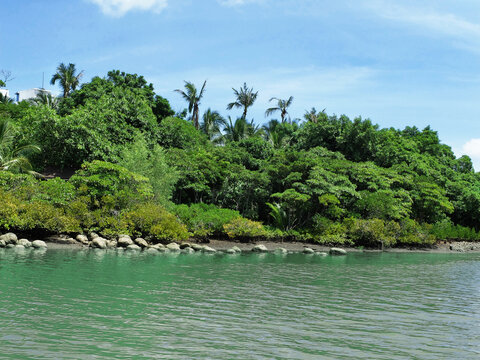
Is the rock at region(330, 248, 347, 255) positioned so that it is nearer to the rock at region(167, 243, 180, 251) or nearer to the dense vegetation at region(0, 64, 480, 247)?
the dense vegetation at region(0, 64, 480, 247)

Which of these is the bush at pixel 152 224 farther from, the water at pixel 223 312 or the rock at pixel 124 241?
the water at pixel 223 312

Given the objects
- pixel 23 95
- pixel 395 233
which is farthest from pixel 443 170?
pixel 23 95

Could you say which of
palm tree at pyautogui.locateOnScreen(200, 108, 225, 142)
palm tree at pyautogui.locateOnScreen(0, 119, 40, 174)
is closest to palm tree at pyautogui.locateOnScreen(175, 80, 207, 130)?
palm tree at pyautogui.locateOnScreen(200, 108, 225, 142)

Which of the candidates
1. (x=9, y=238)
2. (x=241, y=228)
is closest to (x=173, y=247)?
(x=241, y=228)

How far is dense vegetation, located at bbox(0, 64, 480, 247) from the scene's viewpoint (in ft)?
74.1

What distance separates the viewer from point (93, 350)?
20.4 ft

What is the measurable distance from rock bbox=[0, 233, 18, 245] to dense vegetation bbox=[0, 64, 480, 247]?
0.45m

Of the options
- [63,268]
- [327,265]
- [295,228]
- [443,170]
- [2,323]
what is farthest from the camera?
[443,170]

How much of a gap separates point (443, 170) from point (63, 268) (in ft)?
115

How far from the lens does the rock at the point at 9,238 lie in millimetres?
19438

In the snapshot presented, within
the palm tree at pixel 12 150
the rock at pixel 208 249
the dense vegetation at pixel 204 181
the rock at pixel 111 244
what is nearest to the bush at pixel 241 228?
the dense vegetation at pixel 204 181

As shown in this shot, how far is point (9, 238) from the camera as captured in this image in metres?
19.5

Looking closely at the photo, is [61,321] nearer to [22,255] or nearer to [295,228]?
[22,255]

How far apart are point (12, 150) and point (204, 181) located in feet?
42.7
